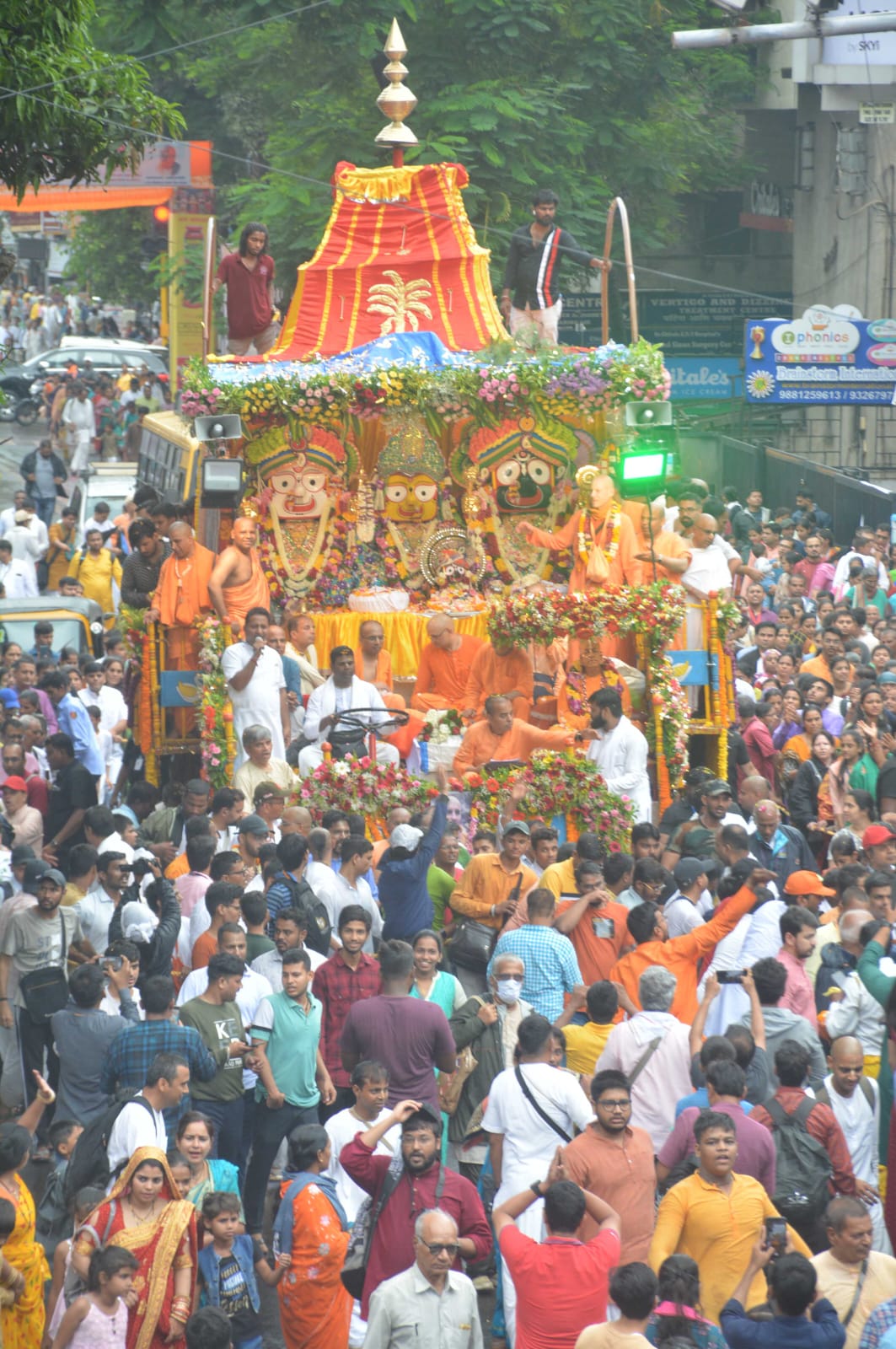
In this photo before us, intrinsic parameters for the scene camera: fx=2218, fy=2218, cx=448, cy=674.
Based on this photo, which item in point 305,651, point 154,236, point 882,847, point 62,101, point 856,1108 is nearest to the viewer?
point 856,1108

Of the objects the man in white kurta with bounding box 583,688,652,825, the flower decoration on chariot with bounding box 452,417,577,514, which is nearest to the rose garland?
the man in white kurta with bounding box 583,688,652,825

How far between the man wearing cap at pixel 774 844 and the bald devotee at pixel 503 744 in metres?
1.97

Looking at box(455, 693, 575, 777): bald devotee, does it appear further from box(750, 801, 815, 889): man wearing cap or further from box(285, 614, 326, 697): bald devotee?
box(285, 614, 326, 697): bald devotee

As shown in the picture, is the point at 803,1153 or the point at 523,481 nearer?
the point at 803,1153

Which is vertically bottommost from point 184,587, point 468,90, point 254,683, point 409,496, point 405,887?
point 405,887

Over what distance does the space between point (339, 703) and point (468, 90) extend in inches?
573

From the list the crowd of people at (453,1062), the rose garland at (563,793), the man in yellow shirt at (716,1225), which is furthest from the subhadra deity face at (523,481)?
the man in yellow shirt at (716,1225)

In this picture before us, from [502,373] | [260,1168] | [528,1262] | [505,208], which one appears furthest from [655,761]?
[505,208]

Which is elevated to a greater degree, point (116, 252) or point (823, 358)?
point (116, 252)

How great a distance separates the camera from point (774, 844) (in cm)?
1240

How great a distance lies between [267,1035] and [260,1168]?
71 centimetres

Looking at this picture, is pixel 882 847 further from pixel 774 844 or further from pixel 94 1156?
pixel 94 1156

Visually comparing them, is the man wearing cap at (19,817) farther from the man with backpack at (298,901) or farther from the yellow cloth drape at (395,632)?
the yellow cloth drape at (395,632)

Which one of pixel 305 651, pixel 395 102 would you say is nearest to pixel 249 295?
pixel 395 102
